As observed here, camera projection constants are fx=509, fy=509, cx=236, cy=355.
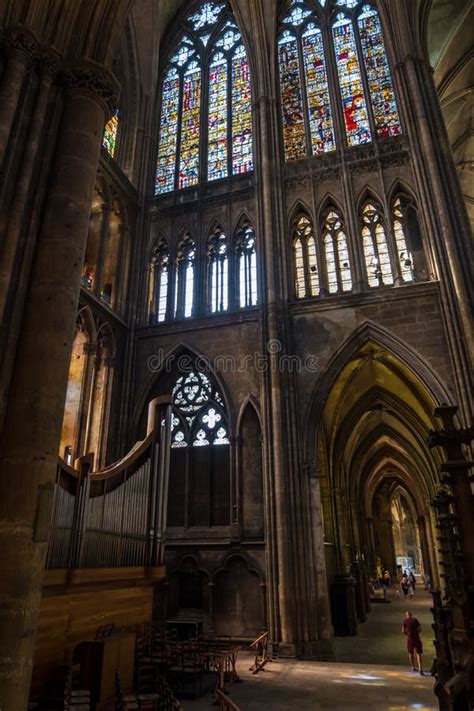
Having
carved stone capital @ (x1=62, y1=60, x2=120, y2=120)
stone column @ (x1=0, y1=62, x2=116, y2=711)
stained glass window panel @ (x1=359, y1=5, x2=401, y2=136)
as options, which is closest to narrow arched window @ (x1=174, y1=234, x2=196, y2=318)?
stained glass window panel @ (x1=359, y1=5, x2=401, y2=136)

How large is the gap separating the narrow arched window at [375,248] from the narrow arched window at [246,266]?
3237mm

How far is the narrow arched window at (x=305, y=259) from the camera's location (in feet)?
46.8

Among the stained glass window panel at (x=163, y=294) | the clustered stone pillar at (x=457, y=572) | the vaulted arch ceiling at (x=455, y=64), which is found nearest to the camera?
the clustered stone pillar at (x=457, y=572)

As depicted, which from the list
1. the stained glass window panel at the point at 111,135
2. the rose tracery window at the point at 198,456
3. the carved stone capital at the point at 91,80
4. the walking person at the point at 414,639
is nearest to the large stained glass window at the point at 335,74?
the stained glass window panel at the point at 111,135

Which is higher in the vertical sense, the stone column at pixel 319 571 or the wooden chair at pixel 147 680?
the stone column at pixel 319 571

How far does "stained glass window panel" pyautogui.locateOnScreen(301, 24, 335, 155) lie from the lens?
1593cm

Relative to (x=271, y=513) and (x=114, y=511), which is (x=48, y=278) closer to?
(x=114, y=511)

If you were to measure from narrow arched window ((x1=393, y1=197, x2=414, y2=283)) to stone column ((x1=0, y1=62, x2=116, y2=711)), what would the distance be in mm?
9150

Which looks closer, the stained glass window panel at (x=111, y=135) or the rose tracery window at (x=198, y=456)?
the rose tracery window at (x=198, y=456)

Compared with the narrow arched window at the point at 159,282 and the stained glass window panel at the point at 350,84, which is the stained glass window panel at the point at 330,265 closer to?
the stained glass window panel at the point at 350,84

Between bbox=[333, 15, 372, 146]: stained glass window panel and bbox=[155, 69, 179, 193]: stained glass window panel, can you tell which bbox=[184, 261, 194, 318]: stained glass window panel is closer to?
bbox=[155, 69, 179, 193]: stained glass window panel

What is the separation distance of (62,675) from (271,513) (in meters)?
6.35

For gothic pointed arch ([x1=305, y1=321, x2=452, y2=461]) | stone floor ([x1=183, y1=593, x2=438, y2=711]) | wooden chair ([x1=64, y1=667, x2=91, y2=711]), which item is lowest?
stone floor ([x1=183, y1=593, x2=438, y2=711])

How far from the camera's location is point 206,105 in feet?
59.9
